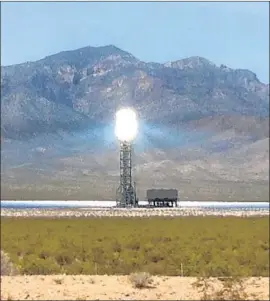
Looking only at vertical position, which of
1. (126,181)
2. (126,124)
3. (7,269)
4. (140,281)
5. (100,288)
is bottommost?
(100,288)

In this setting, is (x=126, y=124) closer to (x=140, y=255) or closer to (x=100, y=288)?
(x=140, y=255)

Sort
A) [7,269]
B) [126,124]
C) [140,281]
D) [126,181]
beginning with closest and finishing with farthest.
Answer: [140,281] → [7,269] → [126,124] → [126,181]

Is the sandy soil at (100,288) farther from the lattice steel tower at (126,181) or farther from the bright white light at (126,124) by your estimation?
the lattice steel tower at (126,181)

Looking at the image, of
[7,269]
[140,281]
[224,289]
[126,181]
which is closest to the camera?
[224,289]

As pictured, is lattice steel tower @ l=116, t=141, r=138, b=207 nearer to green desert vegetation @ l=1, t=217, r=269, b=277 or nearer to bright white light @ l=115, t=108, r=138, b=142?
bright white light @ l=115, t=108, r=138, b=142

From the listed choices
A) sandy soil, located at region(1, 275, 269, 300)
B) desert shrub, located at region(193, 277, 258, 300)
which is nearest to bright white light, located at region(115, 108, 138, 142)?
sandy soil, located at region(1, 275, 269, 300)

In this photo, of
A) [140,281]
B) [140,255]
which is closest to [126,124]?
[140,255]

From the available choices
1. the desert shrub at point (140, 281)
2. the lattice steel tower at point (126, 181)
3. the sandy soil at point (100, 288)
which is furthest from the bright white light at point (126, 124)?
the desert shrub at point (140, 281)
